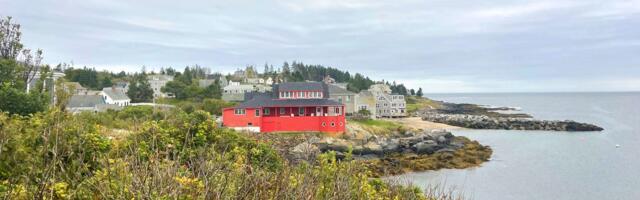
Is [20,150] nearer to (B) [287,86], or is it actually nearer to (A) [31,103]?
(A) [31,103]

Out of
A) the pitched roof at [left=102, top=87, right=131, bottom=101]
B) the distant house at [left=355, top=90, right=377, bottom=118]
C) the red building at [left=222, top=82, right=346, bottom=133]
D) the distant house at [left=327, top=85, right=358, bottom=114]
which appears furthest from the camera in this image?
the distant house at [left=355, top=90, right=377, bottom=118]

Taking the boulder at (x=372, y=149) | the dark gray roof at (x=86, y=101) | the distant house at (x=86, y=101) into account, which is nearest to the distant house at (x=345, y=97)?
the boulder at (x=372, y=149)

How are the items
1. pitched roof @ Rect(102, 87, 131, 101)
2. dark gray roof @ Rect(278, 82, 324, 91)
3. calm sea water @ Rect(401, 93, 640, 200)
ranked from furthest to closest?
pitched roof @ Rect(102, 87, 131, 101) → dark gray roof @ Rect(278, 82, 324, 91) → calm sea water @ Rect(401, 93, 640, 200)

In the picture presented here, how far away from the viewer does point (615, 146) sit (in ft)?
152

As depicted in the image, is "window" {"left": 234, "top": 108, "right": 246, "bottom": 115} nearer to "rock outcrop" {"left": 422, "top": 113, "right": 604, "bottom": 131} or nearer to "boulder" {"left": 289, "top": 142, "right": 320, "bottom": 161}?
"boulder" {"left": 289, "top": 142, "right": 320, "bottom": 161}

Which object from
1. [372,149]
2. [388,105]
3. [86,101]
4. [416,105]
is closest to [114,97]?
[86,101]

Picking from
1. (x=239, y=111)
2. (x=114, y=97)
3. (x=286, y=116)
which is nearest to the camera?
(x=286, y=116)

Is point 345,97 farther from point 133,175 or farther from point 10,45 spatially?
point 133,175

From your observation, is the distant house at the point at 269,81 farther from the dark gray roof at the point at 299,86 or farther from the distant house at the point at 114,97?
the dark gray roof at the point at 299,86

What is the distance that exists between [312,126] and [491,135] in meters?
25.1

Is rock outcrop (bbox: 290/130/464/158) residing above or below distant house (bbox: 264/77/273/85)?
below

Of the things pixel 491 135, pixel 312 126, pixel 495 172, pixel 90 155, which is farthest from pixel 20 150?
pixel 491 135

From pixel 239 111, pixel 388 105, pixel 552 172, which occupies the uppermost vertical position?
pixel 388 105

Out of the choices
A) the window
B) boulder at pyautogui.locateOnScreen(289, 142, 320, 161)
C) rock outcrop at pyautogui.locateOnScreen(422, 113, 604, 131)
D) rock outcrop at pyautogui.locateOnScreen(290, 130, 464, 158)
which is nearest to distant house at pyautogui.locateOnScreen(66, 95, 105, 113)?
the window
